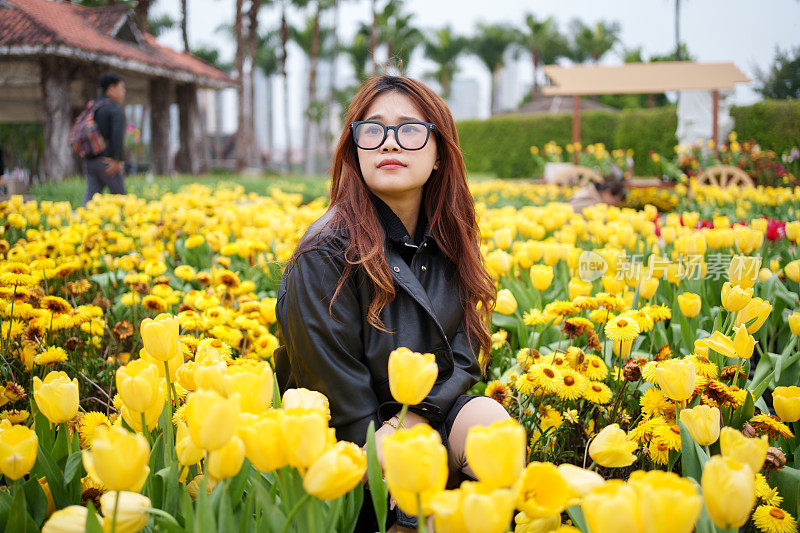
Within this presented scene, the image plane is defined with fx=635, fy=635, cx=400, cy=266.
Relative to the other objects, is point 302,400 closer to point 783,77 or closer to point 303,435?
point 303,435

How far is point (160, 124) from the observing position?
14688 mm

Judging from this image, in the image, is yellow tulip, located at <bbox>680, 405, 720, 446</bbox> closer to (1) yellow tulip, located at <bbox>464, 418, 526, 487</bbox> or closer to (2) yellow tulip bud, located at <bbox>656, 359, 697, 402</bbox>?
(2) yellow tulip bud, located at <bbox>656, 359, 697, 402</bbox>

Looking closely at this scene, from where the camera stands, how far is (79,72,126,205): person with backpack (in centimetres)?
556

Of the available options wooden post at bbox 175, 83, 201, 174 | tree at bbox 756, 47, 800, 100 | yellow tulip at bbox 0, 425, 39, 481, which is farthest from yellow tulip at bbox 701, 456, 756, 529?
wooden post at bbox 175, 83, 201, 174

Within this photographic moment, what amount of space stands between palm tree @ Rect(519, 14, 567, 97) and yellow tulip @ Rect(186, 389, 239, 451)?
1768 inches

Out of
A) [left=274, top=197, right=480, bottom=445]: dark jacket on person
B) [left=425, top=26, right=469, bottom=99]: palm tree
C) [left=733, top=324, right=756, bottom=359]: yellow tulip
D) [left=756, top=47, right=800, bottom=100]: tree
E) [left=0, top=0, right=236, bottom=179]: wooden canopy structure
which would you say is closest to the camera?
[left=733, top=324, right=756, bottom=359]: yellow tulip

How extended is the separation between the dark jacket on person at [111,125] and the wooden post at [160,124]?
30.9 ft

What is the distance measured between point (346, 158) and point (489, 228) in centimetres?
161

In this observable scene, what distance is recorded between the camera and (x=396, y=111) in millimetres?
1785

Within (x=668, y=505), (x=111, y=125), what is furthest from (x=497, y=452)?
(x=111, y=125)

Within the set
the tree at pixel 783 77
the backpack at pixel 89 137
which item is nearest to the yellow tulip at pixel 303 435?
the backpack at pixel 89 137

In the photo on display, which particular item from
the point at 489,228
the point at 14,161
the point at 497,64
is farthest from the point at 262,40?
the point at 489,228

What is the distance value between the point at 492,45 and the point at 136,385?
45049mm

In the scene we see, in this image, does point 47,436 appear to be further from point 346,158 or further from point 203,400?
point 346,158
